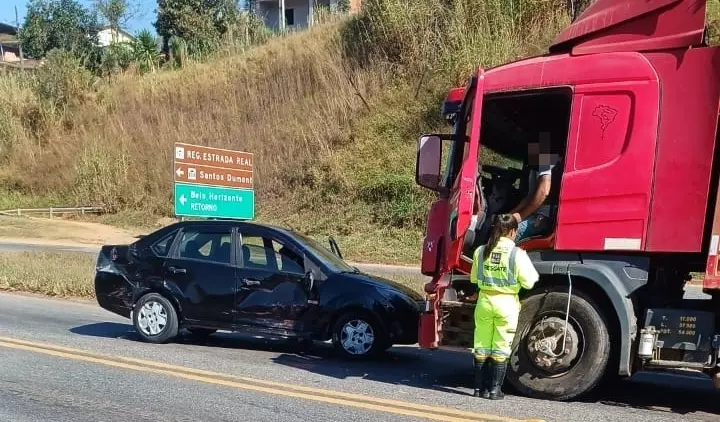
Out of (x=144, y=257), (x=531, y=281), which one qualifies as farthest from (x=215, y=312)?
(x=531, y=281)

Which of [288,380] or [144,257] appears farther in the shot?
[144,257]

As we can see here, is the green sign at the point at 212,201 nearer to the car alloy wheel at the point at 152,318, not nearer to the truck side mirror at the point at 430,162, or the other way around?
the car alloy wheel at the point at 152,318

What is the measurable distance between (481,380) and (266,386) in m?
1.93

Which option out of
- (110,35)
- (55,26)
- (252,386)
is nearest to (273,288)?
(252,386)

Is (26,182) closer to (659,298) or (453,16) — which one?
(453,16)

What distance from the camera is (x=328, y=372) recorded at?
7656mm

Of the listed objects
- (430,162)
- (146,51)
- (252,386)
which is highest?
(146,51)

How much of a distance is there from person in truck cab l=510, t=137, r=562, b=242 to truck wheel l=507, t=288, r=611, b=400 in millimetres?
588

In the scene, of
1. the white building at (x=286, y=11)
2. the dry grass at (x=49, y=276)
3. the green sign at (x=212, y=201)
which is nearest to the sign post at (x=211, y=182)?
the green sign at (x=212, y=201)

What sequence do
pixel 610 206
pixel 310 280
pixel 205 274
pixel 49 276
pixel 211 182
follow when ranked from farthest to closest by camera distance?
pixel 211 182 → pixel 49 276 → pixel 205 274 → pixel 310 280 → pixel 610 206

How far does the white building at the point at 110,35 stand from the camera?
6189 centimetres

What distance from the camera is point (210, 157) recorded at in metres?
17.0

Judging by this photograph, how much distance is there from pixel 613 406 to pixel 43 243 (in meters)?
23.3

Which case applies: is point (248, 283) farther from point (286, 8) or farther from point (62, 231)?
point (286, 8)
